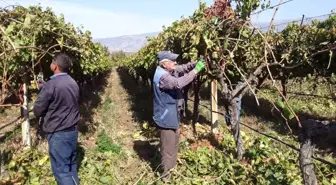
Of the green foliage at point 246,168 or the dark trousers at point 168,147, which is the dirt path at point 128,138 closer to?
the dark trousers at point 168,147

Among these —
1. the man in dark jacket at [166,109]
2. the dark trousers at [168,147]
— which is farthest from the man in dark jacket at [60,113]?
the dark trousers at [168,147]

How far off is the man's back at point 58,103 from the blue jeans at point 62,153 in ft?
0.31

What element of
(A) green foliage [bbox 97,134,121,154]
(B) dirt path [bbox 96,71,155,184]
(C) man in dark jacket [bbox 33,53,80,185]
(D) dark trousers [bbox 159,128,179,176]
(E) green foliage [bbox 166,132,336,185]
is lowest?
(B) dirt path [bbox 96,71,155,184]

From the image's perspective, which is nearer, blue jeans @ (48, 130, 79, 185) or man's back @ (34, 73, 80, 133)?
man's back @ (34, 73, 80, 133)

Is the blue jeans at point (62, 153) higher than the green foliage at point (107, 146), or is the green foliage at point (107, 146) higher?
the blue jeans at point (62, 153)

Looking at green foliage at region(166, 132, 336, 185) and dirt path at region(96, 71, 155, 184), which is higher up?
green foliage at region(166, 132, 336, 185)

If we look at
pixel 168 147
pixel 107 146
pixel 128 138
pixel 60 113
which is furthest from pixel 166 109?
pixel 128 138

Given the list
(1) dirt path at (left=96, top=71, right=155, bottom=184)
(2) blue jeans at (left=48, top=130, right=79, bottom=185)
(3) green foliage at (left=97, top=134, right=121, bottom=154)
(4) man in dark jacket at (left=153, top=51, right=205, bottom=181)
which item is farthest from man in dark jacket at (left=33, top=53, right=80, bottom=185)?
(3) green foliage at (left=97, top=134, right=121, bottom=154)

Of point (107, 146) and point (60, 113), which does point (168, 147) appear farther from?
point (107, 146)

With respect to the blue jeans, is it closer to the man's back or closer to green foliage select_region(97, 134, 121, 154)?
the man's back

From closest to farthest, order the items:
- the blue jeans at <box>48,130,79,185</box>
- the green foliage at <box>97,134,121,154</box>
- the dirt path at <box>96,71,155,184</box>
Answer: the blue jeans at <box>48,130,79,185</box> → the dirt path at <box>96,71,155,184</box> → the green foliage at <box>97,134,121,154</box>

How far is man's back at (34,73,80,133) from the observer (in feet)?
13.3

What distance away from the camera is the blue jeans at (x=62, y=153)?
4230mm

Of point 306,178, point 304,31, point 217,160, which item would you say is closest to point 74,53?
point 217,160
